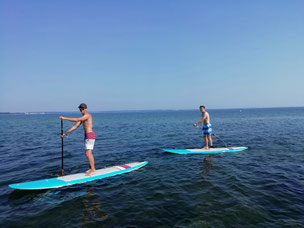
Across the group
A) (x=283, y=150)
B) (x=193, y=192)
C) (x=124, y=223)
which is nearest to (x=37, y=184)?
(x=124, y=223)

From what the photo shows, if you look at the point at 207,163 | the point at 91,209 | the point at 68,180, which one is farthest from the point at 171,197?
the point at 207,163

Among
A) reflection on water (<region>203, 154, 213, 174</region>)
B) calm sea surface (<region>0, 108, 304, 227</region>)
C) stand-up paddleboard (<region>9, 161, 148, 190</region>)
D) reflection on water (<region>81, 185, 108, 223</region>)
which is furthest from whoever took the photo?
reflection on water (<region>203, 154, 213, 174</region>)

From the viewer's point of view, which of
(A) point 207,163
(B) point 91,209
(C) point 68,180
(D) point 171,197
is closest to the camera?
(B) point 91,209

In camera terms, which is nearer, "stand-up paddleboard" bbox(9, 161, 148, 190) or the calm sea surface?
the calm sea surface

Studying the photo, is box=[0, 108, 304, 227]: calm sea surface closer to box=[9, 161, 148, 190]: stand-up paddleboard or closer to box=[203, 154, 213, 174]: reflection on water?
box=[203, 154, 213, 174]: reflection on water

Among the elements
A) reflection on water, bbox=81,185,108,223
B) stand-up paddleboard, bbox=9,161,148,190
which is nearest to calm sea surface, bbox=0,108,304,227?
reflection on water, bbox=81,185,108,223

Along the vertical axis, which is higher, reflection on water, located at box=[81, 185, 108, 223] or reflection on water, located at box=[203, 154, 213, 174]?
reflection on water, located at box=[203, 154, 213, 174]

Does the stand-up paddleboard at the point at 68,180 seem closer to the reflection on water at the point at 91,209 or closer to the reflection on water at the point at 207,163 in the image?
the reflection on water at the point at 91,209

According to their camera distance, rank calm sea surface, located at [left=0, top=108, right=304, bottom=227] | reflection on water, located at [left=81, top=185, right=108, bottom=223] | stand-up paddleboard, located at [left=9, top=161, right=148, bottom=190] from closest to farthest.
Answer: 1. calm sea surface, located at [left=0, top=108, right=304, bottom=227]
2. reflection on water, located at [left=81, top=185, right=108, bottom=223]
3. stand-up paddleboard, located at [left=9, top=161, right=148, bottom=190]

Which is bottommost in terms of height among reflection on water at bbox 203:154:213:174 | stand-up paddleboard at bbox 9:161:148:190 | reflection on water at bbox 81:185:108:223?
reflection on water at bbox 81:185:108:223

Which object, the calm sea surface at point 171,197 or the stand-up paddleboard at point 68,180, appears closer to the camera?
the calm sea surface at point 171,197

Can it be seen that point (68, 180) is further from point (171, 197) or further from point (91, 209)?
point (171, 197)

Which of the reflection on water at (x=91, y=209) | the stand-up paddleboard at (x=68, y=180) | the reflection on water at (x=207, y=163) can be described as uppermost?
the stand-up paddleboard at (x=68, y=180)

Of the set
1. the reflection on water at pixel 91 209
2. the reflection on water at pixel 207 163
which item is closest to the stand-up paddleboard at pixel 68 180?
the reflection on water at pixel 91 209
